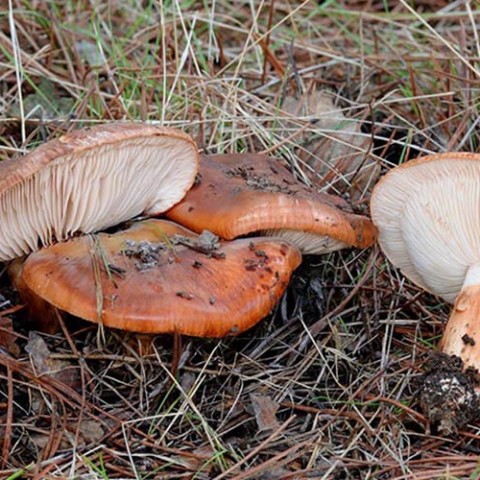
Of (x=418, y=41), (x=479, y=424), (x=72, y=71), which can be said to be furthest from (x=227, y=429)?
(x=418, y=41)

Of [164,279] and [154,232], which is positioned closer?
[164,279]

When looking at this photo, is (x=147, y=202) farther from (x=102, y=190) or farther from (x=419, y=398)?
(x=419, y=398)

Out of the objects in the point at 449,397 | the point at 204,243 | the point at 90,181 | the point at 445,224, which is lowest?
the point at 449,397

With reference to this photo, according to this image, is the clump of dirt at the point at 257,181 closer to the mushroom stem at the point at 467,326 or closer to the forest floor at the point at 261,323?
the forest floor at the point at 261,323

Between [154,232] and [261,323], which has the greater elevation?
[154,232]

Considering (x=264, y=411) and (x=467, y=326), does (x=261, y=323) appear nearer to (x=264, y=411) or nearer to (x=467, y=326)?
(x=264, y=411)

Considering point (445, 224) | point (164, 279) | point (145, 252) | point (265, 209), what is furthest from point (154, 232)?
point (445, 224)

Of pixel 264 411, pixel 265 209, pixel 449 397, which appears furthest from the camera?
pixel 265 209

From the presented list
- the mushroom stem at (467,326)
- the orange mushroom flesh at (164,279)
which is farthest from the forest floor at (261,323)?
the orange mushroom flesh at (164,279)

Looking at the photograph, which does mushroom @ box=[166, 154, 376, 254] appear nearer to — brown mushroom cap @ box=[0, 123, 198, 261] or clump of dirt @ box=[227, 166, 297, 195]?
clump of dirt @ box=[227, 166, 297, 195]
